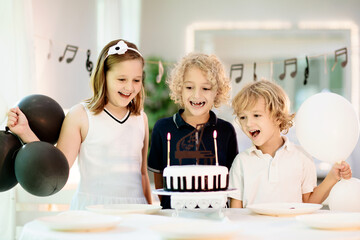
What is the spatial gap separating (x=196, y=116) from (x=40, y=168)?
85cm

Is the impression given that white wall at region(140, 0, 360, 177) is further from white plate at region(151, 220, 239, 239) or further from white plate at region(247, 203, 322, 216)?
white plate at region(151, 220, 239, 239)

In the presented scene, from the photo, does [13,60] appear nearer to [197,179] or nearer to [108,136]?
[108,136]

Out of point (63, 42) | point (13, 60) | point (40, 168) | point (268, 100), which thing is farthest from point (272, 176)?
point (63, 42)

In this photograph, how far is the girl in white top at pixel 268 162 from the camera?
6.64 ft

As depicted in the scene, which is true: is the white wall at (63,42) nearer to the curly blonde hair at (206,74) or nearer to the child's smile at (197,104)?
the curly blonde hair at (206,74)

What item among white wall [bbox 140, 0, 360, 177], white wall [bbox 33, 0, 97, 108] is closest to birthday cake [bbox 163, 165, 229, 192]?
white wall [bbox 33, 0, 97, 108]

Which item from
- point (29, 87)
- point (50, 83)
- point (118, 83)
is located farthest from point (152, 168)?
point (50, 83)

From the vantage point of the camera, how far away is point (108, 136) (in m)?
2.13

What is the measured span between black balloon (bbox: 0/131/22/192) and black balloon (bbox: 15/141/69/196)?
49mm

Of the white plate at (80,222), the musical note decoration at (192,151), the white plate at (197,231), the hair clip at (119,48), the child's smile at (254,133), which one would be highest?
the hair clip at (119,48)

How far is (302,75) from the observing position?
6.23 meters

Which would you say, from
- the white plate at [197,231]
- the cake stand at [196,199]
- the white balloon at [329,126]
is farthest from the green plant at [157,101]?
the white plate at [197,231]

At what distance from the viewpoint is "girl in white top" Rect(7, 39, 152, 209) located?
2.06 metres

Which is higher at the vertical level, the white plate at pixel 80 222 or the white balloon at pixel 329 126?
the white balloon at pixel 329 126
